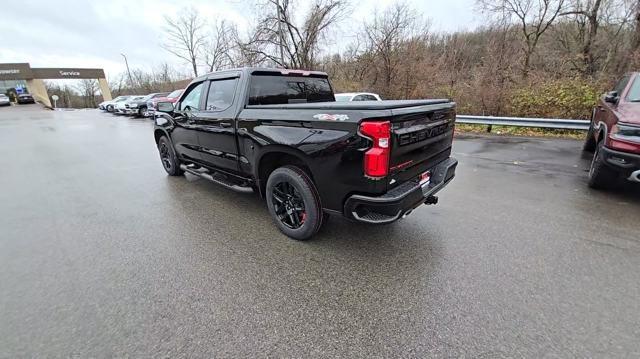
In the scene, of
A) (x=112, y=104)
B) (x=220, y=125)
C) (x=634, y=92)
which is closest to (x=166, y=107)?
(x=220, y=125)

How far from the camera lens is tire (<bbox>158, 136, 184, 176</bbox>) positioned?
225 inches

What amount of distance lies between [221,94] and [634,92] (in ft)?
20.4

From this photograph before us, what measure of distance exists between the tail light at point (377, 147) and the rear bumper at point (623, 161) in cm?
355

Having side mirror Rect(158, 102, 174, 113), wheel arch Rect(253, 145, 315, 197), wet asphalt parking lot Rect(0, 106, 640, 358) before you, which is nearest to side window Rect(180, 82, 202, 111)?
side mirror Rect(158, 102, 174, 113)

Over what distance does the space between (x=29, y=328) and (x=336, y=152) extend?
2706 mm

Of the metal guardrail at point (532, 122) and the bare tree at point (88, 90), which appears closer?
the metal guardrail at point (532, 122)

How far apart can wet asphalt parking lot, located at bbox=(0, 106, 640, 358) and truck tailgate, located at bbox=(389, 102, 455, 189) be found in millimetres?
879

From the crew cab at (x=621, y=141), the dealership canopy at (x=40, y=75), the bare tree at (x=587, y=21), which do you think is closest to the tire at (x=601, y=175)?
the crew cab at (x=621, y=141)

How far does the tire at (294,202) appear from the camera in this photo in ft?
10.0

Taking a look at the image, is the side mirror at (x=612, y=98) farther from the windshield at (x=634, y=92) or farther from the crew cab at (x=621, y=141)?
the windshield at (x=634, y=92)

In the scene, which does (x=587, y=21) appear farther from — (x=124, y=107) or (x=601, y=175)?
(x=124, y=107)

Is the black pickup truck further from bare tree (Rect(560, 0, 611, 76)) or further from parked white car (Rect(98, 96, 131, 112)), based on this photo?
parked white car (Rect(98, 96, 131, 112))

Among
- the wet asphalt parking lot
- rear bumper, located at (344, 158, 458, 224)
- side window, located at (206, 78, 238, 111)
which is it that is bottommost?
the wet asphalt parking lot

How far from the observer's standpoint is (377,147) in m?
2.45
